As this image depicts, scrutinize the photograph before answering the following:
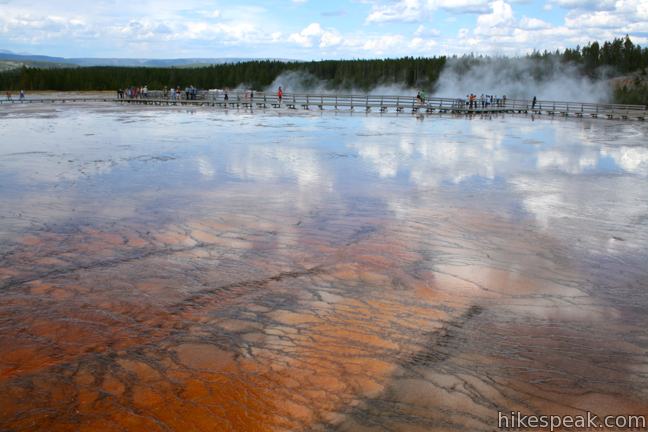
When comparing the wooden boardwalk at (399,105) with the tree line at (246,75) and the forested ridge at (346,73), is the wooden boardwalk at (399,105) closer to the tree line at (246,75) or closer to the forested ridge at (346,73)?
the forested ridge at (346,73)

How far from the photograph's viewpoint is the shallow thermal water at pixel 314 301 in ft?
12.1

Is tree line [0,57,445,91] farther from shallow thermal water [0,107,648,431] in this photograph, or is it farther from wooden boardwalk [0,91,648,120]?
shallow thermal water [0,107,648,431]

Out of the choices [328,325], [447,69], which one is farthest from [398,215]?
[447,69]

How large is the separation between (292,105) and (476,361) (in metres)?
36.1

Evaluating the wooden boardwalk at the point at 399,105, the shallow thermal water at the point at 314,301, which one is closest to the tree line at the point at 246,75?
the wooden boardwalk at the point at 399,105

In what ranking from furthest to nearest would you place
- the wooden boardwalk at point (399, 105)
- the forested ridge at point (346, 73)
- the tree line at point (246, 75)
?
the tree line at point (246, 75), the forested ridge at point (346, 73), the wooden boardwalk at point (399, 105)

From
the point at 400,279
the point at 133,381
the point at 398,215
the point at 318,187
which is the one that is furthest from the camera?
the point at 318,187

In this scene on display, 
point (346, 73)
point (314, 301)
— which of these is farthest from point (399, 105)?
point (346, 73)

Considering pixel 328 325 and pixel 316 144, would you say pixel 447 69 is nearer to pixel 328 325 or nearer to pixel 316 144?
pixel 316 144

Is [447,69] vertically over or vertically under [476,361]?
over

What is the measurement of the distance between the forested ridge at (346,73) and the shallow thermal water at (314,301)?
2018 inches

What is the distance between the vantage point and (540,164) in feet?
44.8

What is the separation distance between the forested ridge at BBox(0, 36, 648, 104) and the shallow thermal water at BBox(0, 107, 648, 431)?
168ft

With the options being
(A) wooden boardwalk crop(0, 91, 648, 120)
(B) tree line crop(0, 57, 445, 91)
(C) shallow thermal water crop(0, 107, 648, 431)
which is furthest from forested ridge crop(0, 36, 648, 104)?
(C) shallow thermal water crop(0, 107, 648, 431)
